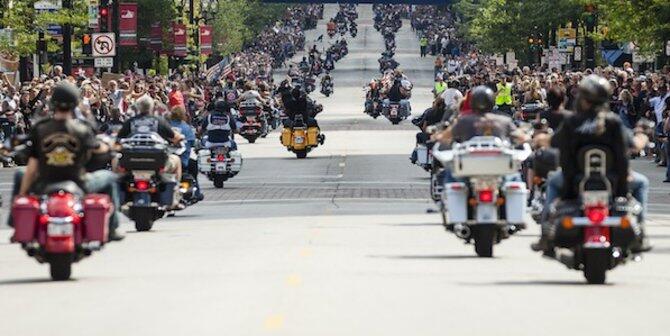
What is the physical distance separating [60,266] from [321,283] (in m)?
2.31

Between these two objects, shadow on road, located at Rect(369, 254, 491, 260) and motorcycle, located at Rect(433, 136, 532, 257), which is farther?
shadow on road, located at Rect(369, 254, 491, 260)

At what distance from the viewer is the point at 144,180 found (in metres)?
28.4

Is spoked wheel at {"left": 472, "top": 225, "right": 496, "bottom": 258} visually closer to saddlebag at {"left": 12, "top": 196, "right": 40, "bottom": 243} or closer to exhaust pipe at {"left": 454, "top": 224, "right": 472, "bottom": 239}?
exhaust pipe at {"left": 454, "top": 224, "right": 472, "bottom": 239}

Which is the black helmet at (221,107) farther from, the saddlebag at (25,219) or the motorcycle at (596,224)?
the motorcycle at (596,224)

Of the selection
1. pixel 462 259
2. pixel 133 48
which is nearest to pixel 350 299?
pixel 462 259

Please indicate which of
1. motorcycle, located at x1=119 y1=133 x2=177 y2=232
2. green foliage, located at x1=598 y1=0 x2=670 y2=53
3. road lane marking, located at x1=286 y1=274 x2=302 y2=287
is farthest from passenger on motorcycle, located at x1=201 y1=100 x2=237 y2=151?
road lane marking, located at x1=286 y1=274 x2=302 y2=287

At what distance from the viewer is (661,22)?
59781 millimetres

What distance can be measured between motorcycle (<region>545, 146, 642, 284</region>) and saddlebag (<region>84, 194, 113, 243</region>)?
375 cm

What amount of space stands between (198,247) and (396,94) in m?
54.7

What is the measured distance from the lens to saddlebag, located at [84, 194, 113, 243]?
64.3 ft

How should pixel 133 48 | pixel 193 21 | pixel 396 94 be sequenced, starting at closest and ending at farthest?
pixel 396 94 → pixel 133 48 → pixel 193 21

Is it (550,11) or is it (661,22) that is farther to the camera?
(550,11)

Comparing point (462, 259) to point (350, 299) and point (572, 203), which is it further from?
point (350, 299)

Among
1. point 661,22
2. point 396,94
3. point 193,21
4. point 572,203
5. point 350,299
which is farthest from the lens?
point 193,21
